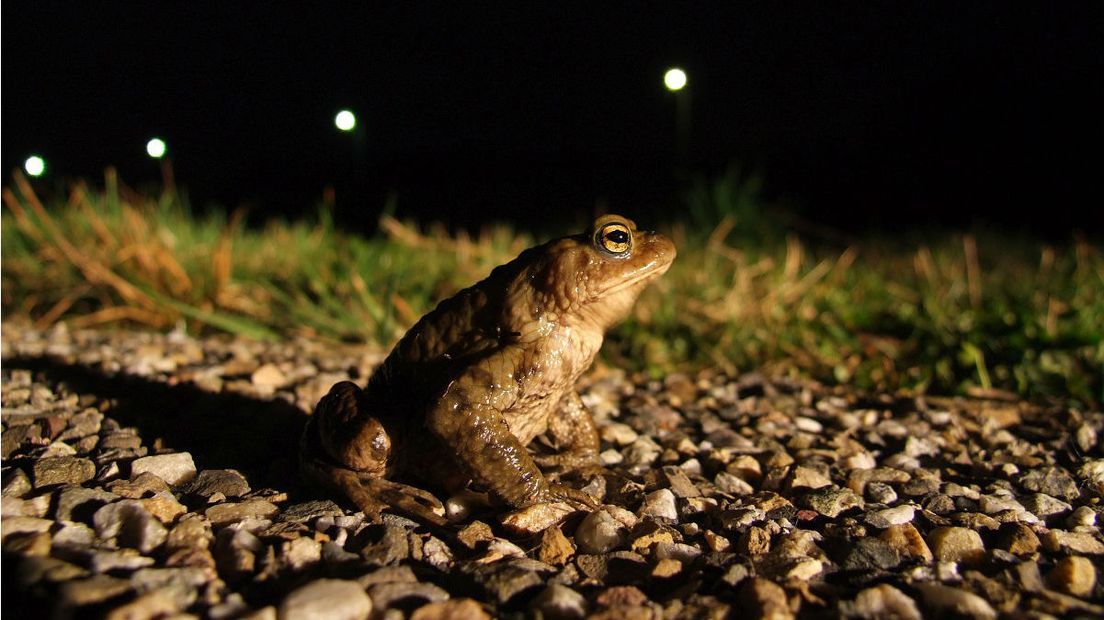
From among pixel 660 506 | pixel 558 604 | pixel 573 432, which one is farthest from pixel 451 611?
pixel 573 432

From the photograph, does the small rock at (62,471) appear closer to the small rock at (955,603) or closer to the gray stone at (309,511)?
the gray stone at (309,511)

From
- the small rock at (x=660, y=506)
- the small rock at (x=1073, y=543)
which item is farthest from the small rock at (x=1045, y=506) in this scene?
the small rock at (x=660, y=506)

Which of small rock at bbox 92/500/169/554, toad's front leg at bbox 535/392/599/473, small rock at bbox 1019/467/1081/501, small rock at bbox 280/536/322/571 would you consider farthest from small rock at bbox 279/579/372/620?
small rock at bbox 1019/467/1081/501

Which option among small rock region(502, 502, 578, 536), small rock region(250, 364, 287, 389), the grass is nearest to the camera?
small rock region(502, 502, 578, 536)

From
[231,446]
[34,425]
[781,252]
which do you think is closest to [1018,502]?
[231,446]

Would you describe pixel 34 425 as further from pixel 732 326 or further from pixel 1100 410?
pixel 1100 410

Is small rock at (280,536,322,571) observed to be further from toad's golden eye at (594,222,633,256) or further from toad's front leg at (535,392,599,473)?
toad's golden eye at (594,222,633,256)
